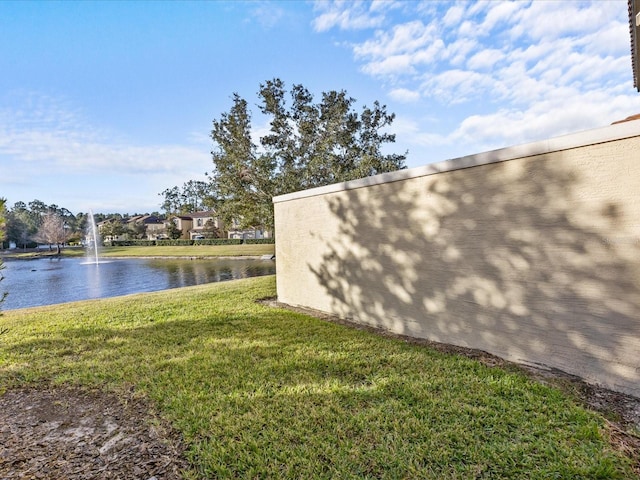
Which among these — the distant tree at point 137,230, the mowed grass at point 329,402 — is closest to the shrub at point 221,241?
the distant tree at point 137,230

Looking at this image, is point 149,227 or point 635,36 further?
point 149,227

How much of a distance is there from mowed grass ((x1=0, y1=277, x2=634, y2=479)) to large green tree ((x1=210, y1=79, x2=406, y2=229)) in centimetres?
832

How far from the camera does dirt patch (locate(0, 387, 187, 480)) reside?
205 centimetres

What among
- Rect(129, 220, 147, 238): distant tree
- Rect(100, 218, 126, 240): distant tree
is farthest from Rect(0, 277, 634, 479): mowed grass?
Rect(129, 220, 147, 238): distant tree

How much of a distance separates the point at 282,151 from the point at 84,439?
11.8m

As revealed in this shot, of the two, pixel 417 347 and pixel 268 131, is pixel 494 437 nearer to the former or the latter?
pixel 417 347

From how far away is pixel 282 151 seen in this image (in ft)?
42.9

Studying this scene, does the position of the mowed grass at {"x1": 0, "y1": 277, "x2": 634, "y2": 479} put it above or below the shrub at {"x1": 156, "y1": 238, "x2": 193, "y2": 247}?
below

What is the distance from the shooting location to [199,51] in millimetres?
9203

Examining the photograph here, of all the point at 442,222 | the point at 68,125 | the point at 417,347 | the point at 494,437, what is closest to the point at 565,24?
the point at 442,222

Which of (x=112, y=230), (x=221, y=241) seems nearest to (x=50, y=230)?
(x=112, y=230)

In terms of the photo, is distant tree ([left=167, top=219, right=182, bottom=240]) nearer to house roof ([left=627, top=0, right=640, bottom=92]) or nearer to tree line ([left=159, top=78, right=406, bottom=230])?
tree line ([left=159, top=78, right=406, bottom=230])

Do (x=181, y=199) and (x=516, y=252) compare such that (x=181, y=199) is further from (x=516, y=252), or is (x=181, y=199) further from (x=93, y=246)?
(x=516, y=252)

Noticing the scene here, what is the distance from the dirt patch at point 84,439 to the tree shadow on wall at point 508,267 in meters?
3.31
